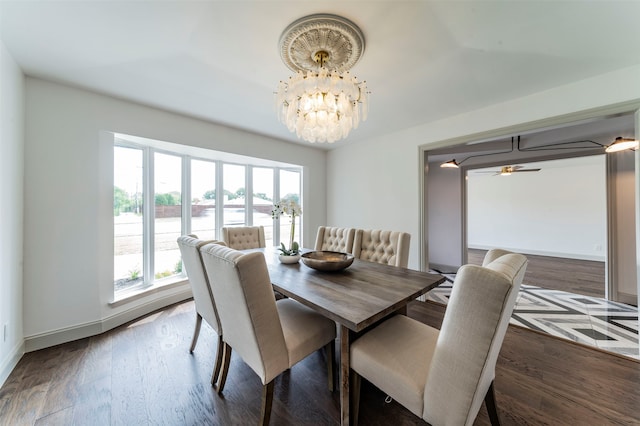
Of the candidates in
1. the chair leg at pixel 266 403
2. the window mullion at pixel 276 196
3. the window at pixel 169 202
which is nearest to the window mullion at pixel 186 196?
the window at pixel 169 202

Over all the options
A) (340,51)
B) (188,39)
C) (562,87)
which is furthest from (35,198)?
(562,87)

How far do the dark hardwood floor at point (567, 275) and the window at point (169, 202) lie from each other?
4.81 metres

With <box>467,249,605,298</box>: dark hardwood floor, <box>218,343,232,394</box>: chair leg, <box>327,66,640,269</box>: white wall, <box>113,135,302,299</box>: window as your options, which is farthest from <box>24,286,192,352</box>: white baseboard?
<box>467,249,605,298</box>: dark hardwood floor

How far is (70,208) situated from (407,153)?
389 centimetres

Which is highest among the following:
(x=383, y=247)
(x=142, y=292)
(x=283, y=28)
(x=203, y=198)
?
(x=283, y=28)

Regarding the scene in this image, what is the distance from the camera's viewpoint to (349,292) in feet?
4.57

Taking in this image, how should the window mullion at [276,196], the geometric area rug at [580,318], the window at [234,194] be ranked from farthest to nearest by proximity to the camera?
the window mullion at [276,196], the window at [234,194], the geometric area rug at [580,318]

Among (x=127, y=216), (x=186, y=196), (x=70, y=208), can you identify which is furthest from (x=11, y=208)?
(x=186, y=196)

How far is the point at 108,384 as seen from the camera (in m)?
1.60

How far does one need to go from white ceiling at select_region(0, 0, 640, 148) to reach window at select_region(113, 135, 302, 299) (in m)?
0.86

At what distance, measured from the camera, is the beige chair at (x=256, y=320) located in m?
1.10

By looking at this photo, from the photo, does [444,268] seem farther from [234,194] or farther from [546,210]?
[234,194]

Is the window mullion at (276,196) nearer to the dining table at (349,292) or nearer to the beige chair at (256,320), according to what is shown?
the dining table at (349,292)

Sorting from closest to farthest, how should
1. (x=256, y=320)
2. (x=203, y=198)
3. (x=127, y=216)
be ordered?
(x=256, y=320) → (x=127, y=216) → (x=203, y=198)
